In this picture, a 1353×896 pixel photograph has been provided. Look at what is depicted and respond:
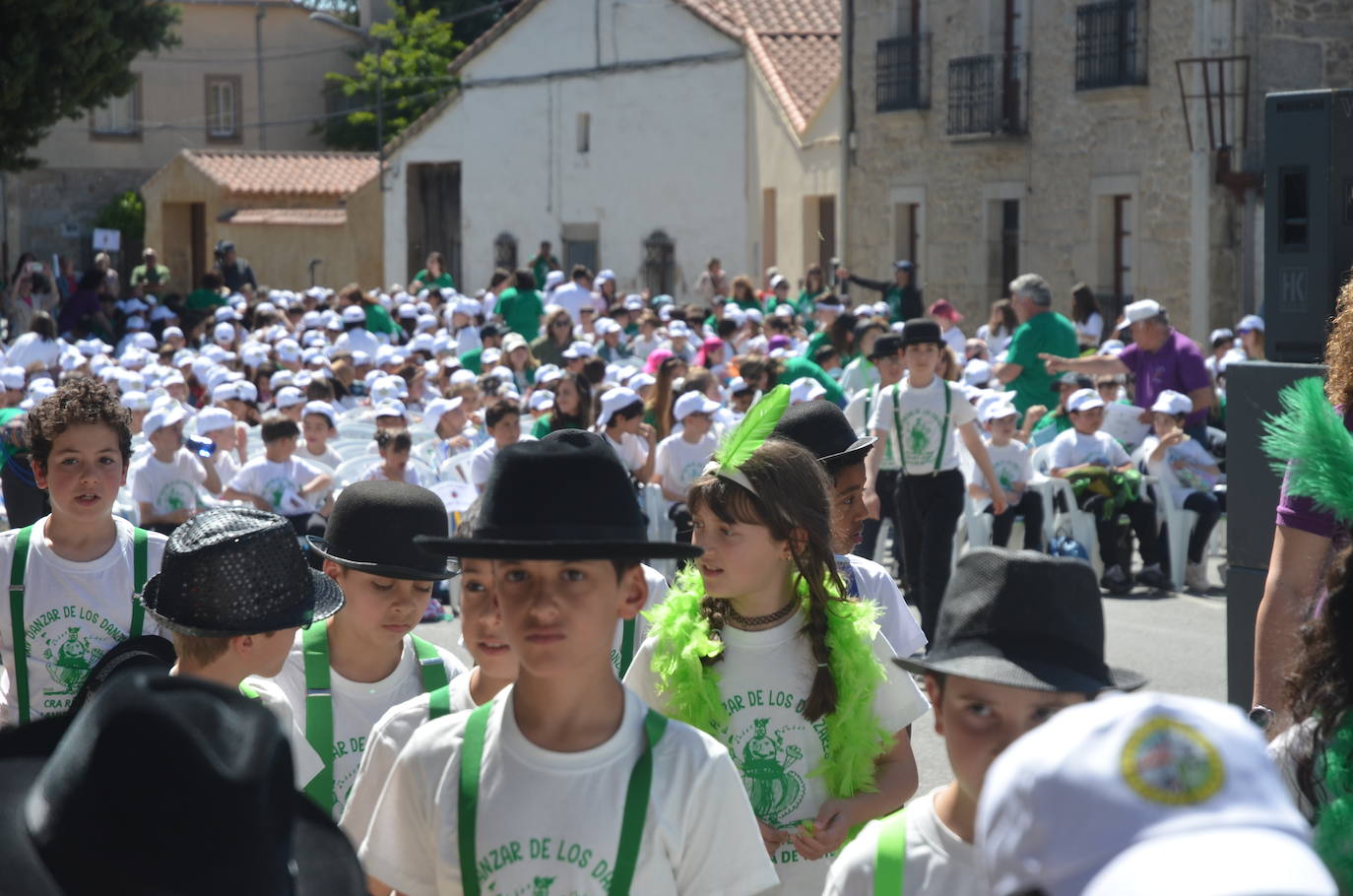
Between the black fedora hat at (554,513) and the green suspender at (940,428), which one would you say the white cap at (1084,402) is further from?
the black fedora hat at (554,513)

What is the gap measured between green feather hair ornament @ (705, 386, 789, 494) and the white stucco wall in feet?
104

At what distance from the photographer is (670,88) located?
37.3 metres

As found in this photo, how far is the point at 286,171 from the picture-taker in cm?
5100

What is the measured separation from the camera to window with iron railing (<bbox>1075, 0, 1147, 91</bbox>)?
81.2ft

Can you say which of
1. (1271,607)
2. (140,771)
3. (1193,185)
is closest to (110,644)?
(1271,607)

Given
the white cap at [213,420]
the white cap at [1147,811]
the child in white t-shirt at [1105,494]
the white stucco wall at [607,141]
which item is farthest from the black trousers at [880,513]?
the white stucco wall at [607,141]

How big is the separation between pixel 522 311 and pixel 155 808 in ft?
67.4

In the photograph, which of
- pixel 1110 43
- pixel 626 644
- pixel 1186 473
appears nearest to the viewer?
pixel 626 644

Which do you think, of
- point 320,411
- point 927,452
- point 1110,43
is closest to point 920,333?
point 927,452

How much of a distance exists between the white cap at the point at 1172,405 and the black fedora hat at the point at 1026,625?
10.2 m

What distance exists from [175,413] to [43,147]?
147 feet

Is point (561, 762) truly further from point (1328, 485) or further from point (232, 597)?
point (1328, 485)

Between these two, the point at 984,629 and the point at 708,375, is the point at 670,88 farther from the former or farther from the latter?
the point at 984,629

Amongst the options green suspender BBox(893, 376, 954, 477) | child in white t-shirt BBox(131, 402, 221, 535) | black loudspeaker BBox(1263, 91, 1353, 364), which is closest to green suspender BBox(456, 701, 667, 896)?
black loudspeaker BBox(1263, 91, 1353, 364)
